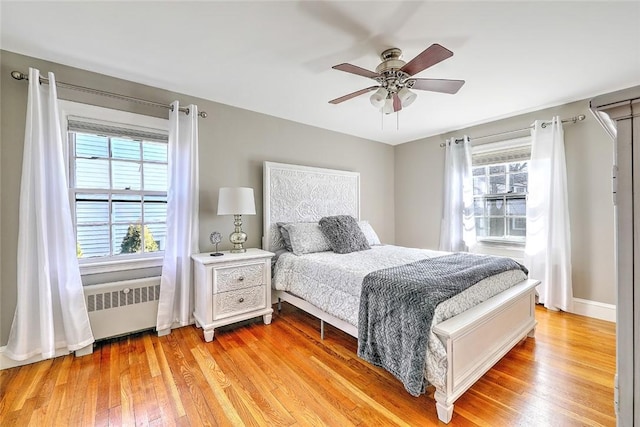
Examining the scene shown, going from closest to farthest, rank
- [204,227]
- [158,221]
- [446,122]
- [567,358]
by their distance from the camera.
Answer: [567,358], [158,221], [204,227], [446,122]

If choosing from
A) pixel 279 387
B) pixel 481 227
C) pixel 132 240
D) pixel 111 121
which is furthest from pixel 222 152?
pixel 481 227

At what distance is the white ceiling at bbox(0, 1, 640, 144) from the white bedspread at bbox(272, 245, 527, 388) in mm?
1648

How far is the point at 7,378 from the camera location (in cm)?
188

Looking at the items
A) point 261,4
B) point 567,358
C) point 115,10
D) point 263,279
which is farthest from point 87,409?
point 567,358

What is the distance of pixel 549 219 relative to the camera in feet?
10.00

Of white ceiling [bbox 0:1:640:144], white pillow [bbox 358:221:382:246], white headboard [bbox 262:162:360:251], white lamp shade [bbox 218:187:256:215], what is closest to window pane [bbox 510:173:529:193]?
white ceiling [bbox 0:1:640:144]

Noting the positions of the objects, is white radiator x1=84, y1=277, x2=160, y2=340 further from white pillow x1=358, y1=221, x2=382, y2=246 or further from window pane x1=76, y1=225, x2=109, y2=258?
white pillow x1=358, y1=221, x2=382, y2=246

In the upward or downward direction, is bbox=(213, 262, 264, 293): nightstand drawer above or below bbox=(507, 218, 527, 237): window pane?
below

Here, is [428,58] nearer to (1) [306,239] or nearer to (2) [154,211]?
(1) [306,239]

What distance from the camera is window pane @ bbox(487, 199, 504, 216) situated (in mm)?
3674

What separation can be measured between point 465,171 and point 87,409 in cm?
437

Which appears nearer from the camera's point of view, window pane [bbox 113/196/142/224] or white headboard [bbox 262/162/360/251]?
window pane [bbox 113/196/142/224]

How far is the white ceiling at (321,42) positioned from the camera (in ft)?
5.33

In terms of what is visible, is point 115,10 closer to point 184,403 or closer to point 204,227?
point 204,227
